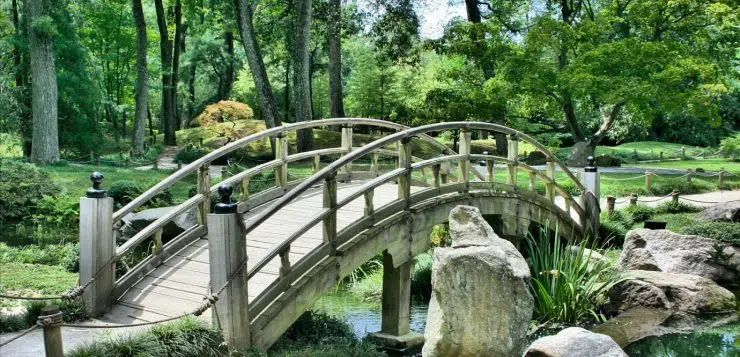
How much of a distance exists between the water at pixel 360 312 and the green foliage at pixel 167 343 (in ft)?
13.2

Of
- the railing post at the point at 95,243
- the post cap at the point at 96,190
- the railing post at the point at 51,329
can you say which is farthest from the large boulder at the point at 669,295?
the railing post at the point at 51,329

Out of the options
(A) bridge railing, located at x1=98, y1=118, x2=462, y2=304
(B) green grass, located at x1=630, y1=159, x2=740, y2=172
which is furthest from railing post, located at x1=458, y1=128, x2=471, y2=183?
(B) green grass, located at x1=630, y1=159, x2=740, y2=172

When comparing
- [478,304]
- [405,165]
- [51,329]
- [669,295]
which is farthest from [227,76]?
[51,329]

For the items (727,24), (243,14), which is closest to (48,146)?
(243,14)

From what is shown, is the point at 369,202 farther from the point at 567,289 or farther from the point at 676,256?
the point at 676,256

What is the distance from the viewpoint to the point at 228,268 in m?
6.51

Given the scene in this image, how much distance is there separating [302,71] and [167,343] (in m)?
19.0

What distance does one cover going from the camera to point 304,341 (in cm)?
862

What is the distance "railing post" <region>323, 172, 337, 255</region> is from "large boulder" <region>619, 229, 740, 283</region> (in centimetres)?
730

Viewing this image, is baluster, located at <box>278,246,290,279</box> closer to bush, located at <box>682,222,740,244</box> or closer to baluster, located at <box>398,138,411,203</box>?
baluster, located at <box>398,138,411,203</box>

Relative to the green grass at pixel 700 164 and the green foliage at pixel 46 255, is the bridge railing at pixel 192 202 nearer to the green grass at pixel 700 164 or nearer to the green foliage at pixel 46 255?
the green foliage at pixel 46 255

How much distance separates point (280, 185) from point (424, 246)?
2.49 meters

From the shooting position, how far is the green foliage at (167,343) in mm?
5859

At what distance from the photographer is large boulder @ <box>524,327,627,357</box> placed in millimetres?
6703
